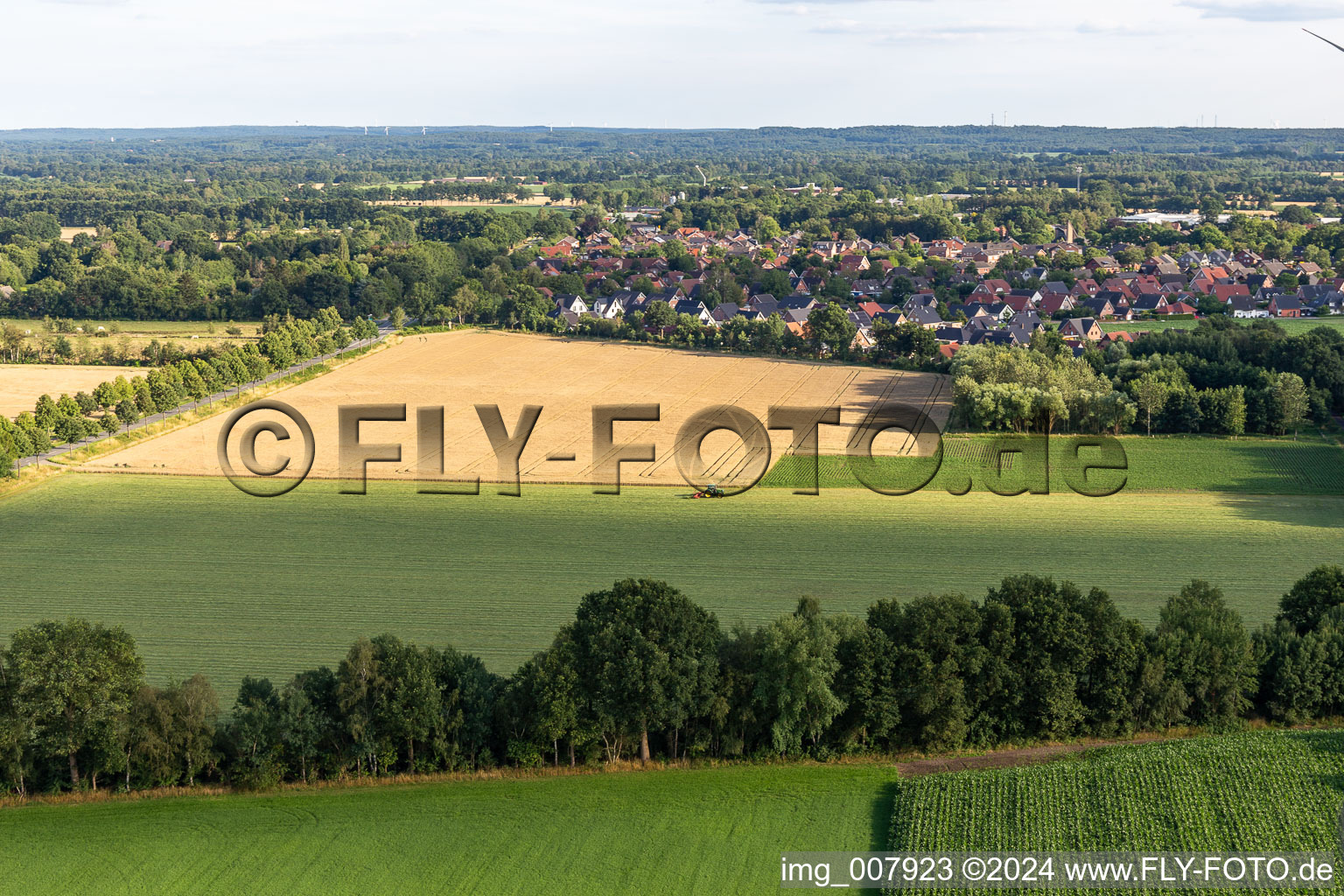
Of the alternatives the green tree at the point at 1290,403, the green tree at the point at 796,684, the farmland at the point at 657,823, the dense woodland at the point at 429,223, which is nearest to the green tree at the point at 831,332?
the dense woodland at the point at 429,223

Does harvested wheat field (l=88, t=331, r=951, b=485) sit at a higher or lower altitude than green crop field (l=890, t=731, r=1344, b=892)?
higher

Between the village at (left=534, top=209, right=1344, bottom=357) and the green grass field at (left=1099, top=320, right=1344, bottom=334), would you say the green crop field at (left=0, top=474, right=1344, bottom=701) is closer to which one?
the village at (left=534, top=209, right=1344, bottom=357)

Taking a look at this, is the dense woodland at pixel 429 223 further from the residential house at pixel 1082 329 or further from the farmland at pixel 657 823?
the farmland at pixel 657 823

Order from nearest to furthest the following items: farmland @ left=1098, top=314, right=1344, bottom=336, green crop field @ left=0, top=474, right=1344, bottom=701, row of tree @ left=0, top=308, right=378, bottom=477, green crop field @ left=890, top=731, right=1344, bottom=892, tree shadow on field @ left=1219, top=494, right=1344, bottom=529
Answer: green crop field @ left=890, top=731, right=1344, bottom=892
green crop field @ left=0, top=474, right=1344, bottom=701
tree shadow on field @ left=1219, top=494, right=1344, bottom=529
row of tree @ left=0, top=308, right=378, bottom=477
farmland @ left=1098, top=314, right=1344, bottom=336

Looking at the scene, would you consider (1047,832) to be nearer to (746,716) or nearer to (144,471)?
(746,716)

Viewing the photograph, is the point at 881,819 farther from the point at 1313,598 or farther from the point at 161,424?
the point at 161,424

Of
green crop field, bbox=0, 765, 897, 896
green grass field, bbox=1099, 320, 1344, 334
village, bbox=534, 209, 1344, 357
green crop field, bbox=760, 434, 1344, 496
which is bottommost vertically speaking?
green crop field, bbox=0, 765, 897, 896

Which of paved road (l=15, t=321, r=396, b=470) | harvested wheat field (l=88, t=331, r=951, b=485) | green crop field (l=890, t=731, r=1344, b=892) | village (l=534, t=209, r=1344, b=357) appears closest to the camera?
green crop field (l=890, t=731, r=1344, b=892)

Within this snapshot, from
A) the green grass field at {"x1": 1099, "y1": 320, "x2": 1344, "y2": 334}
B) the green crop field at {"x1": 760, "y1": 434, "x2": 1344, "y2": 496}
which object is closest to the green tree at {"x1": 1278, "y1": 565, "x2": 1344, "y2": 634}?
the green crop field at {"x1": 760, "y1": 434, "x2": 1344, "y2": 496}
